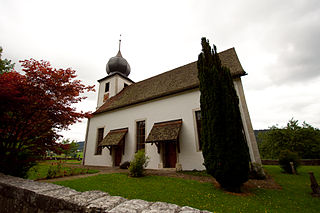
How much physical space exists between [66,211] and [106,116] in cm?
1362

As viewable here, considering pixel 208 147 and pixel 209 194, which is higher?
pixel 208 147

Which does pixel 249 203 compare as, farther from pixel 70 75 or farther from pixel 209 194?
pixel 70 75

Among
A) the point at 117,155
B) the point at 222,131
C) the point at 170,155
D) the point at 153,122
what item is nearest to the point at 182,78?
the point at 153,122

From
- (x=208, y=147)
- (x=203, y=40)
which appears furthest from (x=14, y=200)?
(x=203, y=40)

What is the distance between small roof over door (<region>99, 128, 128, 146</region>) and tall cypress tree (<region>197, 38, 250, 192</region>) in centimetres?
813

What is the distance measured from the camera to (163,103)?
38.2ft

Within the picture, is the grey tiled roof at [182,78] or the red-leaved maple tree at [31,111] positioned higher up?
the grey tiled roof at [182,78]

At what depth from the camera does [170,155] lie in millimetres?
10484

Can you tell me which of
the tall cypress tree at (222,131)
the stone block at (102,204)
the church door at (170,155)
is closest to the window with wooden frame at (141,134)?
the church door at (170,155)

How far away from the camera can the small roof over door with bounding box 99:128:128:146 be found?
12.0 m

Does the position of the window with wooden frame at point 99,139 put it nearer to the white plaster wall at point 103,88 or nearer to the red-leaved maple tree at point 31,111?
the white plaster wall at point 103,88

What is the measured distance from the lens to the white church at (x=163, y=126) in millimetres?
9336

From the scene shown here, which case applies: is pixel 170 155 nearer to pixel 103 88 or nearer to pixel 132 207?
pixel 132 207

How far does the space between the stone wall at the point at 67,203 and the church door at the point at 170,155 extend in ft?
26.9
